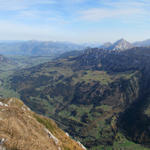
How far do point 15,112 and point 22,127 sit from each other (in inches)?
608

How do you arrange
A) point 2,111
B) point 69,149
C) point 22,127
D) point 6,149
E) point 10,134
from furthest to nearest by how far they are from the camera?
point 69,149
point 2,111
point 22,127
point 10,134
point 6,149

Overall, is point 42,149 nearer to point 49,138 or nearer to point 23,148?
point 23,148

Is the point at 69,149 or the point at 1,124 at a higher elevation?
the point at 1,124

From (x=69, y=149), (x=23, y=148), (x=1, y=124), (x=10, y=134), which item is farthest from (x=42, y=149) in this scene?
(x=69, y=149)

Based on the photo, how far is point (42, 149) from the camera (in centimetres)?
7112

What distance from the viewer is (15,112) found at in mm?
91688

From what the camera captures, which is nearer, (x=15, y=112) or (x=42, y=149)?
(x=42, y=149)

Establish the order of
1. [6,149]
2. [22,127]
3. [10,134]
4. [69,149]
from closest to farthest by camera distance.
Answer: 1. [6,149]
2. [10,134]
3. [22,127]
4. [69,149]

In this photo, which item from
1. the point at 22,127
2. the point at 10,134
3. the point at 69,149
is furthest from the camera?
the point at 69,149

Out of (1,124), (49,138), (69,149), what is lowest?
(69,149)

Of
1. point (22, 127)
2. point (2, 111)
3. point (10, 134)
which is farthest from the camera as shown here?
point (2, 111)

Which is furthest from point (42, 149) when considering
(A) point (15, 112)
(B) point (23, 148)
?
(A) point (15, 112)

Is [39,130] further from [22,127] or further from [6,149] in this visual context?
[6,149]

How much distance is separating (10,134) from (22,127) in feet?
35.3
